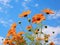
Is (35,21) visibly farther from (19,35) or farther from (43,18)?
(19,35)

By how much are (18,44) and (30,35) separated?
26 cm

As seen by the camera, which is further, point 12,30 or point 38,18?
point 12,30

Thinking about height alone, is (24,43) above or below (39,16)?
below

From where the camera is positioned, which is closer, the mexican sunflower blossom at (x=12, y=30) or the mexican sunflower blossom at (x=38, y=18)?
the mexican sunflower blossom at (x=38, y=18)

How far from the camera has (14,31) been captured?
3.76m

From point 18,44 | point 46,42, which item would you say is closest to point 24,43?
point 18,44

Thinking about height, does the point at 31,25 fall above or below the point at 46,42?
above

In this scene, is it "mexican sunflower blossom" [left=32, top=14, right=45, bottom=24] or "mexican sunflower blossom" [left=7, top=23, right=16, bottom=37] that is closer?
"mexican sunflower blossom" [left=32, top=14, right=45, bottom=24]

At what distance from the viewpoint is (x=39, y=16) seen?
347 cm

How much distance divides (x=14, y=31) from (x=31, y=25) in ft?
1.02

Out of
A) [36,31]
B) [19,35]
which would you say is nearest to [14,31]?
[19,35]

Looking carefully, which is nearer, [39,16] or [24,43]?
[39,16]

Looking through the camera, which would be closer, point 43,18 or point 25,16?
point 43,18

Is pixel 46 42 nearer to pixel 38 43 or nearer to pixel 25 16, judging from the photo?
pixel 38 43
